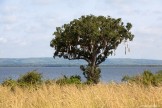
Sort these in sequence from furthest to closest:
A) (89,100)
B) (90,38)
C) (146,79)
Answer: (90,38) → (146,79) → (89,100)

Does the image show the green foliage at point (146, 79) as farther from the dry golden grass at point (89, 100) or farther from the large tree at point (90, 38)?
the large tree at point (90, 38)

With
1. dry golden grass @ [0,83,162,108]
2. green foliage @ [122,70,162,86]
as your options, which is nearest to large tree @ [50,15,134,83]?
green foliage @ [122,70,162,86]

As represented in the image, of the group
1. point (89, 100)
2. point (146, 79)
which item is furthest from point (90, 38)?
point (89, 100)

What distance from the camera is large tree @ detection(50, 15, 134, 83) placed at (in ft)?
155

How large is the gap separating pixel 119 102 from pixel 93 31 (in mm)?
37509

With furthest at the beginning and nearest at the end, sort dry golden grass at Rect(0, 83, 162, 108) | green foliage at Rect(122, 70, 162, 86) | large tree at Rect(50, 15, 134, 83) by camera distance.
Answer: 1. large tree at Rect(50, 15, 134, 83)
2. green foliage at Rect(122, 70, 162, 86)
3. dry golden grass at Rect(0, 83, 162, 108)

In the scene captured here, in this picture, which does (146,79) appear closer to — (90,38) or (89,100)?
(89,100)

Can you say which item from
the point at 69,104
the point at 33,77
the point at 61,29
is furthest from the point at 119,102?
the point at 61,29

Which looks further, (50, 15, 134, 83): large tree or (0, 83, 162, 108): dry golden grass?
(50, 15, 134, 83): large tree

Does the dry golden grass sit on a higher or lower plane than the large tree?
lower

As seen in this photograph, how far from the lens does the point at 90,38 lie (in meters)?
47.2

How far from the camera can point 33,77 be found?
26.6 metres

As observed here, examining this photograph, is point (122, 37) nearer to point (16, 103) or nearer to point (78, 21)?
point (78, 21)

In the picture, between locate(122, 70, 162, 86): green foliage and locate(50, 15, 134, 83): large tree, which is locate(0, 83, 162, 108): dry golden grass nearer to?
locate(122, 70, 162, 86): green foliage
